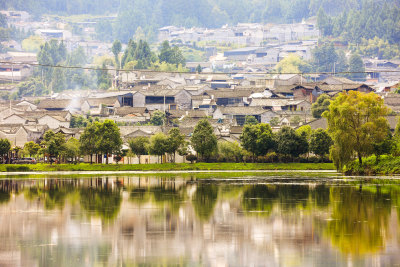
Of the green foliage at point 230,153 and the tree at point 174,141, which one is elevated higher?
the tree at point 174,141

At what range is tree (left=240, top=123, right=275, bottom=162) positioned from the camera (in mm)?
67188

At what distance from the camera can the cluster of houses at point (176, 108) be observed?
9031cm

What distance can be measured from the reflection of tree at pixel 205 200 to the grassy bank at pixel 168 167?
22037 millimetres

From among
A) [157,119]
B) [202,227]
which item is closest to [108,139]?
[157,119]

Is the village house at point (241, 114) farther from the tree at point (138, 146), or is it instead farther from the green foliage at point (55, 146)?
the green foliage at point (55, 146)

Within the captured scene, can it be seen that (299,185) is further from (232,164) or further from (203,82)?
(203,82)

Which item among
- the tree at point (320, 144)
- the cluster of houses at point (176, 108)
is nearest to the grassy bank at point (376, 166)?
the tree at point (320, 144)

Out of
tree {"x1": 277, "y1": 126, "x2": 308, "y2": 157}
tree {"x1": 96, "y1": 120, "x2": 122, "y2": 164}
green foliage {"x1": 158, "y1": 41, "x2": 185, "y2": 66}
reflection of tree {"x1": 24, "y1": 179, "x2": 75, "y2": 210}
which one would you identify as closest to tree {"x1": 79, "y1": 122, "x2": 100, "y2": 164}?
tree {"x1": 96, "y1": 120, "x2": 122, "y2": 164}

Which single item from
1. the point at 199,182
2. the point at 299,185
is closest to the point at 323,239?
the point at 299,185

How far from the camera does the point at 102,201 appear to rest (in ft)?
109

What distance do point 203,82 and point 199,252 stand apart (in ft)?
474

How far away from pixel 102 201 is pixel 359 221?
12130 mm

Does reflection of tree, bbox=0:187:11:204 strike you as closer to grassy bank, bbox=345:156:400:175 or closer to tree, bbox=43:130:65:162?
grassy bank, bbox=345:156:400:175

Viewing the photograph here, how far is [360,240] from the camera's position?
21.5 m
